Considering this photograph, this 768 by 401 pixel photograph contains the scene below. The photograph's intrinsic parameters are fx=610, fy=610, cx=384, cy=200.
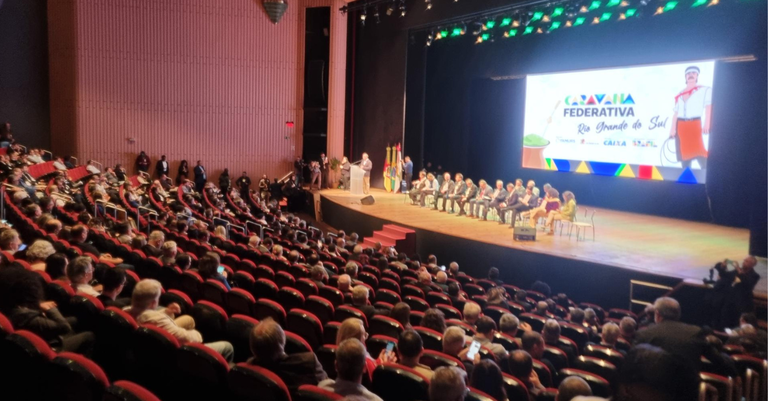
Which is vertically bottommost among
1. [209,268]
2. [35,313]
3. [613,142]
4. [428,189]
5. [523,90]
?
[428,189]

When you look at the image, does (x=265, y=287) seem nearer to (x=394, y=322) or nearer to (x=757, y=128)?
(x=394, y=322)

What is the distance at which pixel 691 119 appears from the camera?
39.4 feet

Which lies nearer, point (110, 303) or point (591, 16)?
point (110, 303)

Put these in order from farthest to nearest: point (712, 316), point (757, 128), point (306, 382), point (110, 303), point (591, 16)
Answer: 1. point (591, 16)
2. point (757, 128)
3. point (712, 316)
4. point (110, 303)
5. point (306, 382)

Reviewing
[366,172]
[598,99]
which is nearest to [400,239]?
[366,172]

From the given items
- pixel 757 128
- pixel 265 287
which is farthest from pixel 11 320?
pixel 757 128

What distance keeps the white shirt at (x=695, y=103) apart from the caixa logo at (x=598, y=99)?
101 cm

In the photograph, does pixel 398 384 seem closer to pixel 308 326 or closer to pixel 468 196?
pixel 308 326

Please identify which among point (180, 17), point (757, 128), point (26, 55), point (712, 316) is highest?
point (180, 17)

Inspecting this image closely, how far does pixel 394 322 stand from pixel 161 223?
593cm

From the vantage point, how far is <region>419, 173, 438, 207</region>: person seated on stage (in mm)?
14766

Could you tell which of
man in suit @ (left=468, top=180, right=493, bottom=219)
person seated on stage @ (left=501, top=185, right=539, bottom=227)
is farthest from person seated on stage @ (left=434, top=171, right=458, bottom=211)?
person seated on stage @ (left=501, top=185, right=539, bottom=227)

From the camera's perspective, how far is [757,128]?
36.5ft

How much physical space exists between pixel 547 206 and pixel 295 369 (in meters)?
9.21
